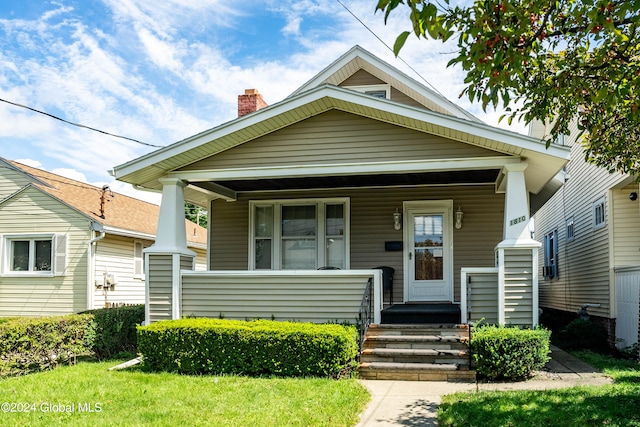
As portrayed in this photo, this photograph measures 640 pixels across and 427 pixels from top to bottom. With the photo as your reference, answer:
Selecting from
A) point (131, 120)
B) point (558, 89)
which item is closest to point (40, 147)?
point (131, 120)

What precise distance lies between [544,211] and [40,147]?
1873 cm

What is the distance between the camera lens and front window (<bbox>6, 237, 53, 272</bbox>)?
52.1ft

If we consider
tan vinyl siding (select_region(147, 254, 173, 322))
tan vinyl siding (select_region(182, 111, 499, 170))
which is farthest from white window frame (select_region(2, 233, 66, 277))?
tan vinyl siding (select_region(182, 111, 499, 170))

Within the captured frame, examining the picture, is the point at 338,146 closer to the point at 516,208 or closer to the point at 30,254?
the point at 516,208

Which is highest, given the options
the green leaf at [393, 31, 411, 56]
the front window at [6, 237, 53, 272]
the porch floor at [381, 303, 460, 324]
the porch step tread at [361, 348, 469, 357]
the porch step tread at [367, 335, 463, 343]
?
the green leaf at [393, 31, 411, 56]

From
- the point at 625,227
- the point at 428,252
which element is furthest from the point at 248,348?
the point at 625,227

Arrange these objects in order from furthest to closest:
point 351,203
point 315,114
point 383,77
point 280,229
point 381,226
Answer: point 383,77
point 280,229
point 351,203
point 381,226
point 315,114

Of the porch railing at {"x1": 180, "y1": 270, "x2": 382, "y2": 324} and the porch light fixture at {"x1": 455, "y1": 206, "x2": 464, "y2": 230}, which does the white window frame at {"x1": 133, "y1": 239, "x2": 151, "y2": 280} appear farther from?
the porch light fixture at {"x1": 455, "y1": 206, "x2": 464, "y2": 230}

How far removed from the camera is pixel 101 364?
9727mm

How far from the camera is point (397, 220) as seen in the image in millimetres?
12117

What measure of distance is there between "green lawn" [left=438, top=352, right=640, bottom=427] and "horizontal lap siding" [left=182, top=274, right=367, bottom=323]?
3.22 m

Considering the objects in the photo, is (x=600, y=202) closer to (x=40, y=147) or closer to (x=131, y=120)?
(x=131, y=120)

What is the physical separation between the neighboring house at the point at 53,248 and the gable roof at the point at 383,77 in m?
7.14

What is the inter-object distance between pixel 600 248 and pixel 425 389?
723 centimetres
